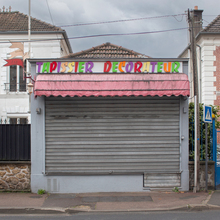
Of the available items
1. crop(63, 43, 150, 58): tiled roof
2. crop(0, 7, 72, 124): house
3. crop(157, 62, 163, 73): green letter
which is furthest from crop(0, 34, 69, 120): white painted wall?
crop(157, 62, 163, 73): green letter

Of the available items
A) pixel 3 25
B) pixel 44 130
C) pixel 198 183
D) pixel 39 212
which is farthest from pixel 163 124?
pixel 3 25

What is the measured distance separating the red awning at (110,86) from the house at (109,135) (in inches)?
15.6

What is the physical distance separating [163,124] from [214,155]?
2082 millimetres

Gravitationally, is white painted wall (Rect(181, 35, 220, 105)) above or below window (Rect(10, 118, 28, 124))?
above

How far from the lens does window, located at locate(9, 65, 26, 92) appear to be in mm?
16844

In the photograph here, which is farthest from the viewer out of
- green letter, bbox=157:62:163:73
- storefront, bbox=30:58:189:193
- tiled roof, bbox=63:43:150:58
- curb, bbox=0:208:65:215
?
tiled roof, bbox=63:43:150:58

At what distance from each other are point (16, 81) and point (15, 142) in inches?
368

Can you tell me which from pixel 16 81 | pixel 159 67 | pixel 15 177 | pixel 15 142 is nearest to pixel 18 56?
pixel 16 81

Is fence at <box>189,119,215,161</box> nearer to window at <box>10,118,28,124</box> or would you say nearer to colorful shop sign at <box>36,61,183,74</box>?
colorful shop sign at <box>36,61,183,74</box>

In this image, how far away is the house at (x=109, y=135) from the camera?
27.3 feet

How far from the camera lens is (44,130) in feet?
27.6

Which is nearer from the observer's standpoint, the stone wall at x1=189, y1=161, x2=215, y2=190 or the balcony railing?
the stone wall at x1=189, y1=161, x2=215, y2=190

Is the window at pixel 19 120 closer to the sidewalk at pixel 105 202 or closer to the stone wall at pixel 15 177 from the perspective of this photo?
the stone wall at pixel 15 177

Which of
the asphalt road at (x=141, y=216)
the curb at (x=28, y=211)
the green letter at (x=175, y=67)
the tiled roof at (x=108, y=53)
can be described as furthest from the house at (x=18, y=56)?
the asphalt road at (x=141, y=216)
